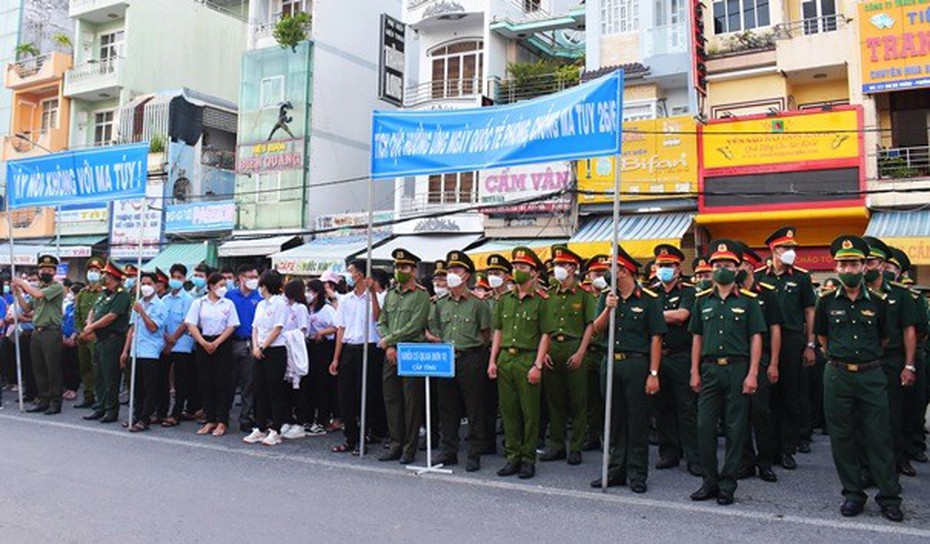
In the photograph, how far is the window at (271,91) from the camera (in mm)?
25609

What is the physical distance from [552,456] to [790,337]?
2.53 metres

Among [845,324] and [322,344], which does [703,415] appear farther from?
[322,344]

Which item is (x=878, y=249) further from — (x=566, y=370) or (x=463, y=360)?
(x=463, y=360)

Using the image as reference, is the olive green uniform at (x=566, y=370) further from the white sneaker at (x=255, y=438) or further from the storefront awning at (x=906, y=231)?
the storefront awning at (x=906, y=231)

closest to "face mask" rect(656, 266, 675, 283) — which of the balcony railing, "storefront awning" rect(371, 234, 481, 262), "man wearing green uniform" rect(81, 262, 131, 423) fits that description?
"man wearing green uniform" rect(81, 262, 131, 423)

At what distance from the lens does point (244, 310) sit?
9.27 m

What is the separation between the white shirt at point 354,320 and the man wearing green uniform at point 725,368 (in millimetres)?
3539

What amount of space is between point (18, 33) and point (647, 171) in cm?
2930

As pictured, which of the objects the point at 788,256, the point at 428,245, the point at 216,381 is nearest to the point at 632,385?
the point at 788,256

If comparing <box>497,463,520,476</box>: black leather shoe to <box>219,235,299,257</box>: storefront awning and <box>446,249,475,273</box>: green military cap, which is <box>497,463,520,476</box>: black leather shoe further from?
<box>219,235,299,257</box>: storefront awning

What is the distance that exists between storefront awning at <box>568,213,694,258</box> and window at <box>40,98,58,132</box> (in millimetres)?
24467

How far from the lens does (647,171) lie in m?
17.7

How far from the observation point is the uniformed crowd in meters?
5.54

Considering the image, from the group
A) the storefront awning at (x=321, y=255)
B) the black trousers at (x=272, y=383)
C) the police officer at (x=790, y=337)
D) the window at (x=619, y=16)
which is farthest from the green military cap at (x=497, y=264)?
the window at (x=619, y=16)
